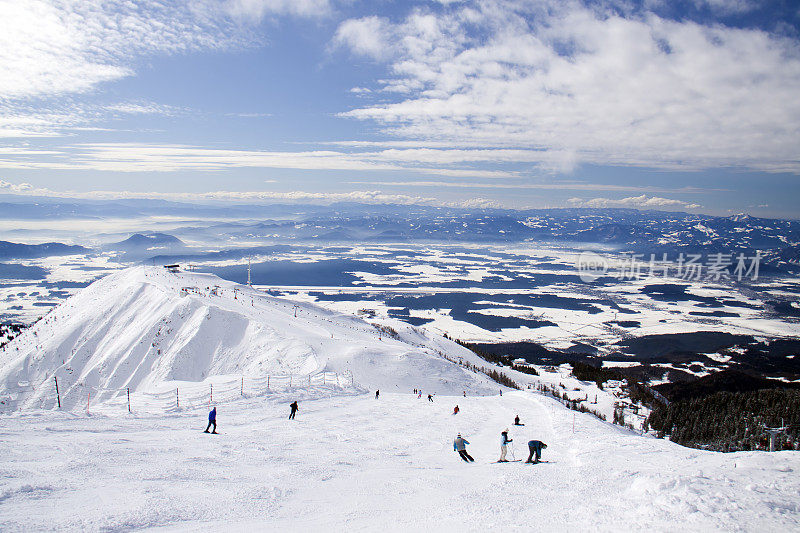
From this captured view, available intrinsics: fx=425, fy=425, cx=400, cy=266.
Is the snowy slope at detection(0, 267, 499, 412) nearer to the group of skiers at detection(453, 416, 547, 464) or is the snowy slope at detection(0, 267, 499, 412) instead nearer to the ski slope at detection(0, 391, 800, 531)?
the ski slope at detection(0, 391, 800, 531)

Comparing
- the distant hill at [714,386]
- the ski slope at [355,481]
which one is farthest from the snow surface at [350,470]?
the distant hill at [714,386]

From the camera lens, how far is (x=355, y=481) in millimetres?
13195

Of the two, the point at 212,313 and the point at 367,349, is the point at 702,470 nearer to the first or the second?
the point at 367,349

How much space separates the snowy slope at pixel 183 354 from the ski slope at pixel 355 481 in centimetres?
1398

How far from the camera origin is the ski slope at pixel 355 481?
31.7ft

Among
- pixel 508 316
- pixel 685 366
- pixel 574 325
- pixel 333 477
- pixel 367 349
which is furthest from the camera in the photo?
pixel 508 316

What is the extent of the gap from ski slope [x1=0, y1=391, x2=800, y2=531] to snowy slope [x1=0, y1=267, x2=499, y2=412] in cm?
1398

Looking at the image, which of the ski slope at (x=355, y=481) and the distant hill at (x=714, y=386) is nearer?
the ski slope at (x=355, y=481)

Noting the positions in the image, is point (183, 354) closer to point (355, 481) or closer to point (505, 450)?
point (355, 481)

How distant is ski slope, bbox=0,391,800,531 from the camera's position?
9.66m

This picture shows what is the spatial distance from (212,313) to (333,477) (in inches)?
1788

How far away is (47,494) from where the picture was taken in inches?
413

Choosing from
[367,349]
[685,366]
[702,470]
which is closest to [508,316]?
[685,366]

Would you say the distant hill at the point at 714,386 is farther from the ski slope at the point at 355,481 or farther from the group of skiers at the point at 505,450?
the group of skiers at the point at 505,450
